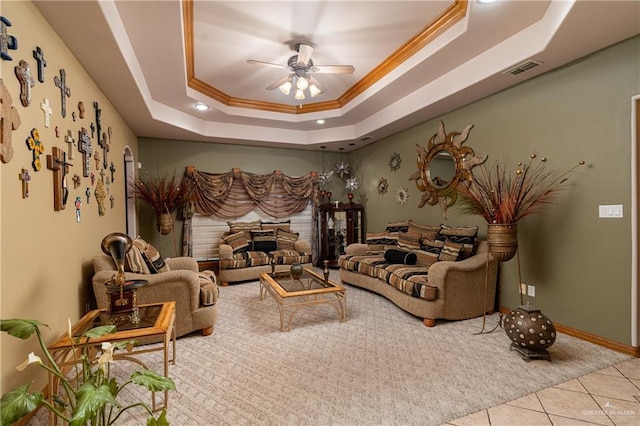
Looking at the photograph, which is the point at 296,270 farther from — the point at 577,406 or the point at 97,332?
the point at 577,406

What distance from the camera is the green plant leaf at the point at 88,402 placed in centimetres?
96

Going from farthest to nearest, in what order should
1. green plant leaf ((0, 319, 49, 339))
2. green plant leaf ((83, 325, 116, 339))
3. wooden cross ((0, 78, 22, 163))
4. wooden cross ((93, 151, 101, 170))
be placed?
wooden cross ((93, 151, 101, 170)) < wooden cross ((0, 78, 22, 163)) < green plant leaf ((83, 325, 116, 339)) < green plant leaf ((0, 319, 49, 339))

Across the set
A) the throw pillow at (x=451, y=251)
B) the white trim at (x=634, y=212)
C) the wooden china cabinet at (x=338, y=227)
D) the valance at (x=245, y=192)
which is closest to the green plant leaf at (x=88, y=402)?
the throw pillow at (x=451, y=251)

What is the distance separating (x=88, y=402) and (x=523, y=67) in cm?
391

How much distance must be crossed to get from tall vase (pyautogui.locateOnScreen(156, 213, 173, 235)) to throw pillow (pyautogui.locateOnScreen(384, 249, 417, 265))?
352 cm

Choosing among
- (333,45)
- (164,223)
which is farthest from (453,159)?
(164,223)

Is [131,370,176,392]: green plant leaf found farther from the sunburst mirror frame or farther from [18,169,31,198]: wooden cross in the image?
the sunburst mirror frame

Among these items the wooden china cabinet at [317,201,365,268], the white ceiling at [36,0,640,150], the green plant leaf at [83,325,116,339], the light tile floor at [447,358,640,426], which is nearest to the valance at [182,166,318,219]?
the wooden china cabinet at [317,201,365,268]

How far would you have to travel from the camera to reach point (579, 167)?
2.92 meters

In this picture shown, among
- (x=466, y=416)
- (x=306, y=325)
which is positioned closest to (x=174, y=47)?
(x=306, y=325)

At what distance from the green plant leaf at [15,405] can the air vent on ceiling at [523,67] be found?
3.96m

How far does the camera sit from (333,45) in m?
3.40

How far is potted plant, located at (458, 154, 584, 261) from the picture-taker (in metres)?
2.91

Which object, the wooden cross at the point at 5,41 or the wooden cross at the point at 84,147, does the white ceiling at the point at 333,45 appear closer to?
the wooden cross at the point at 5,41
